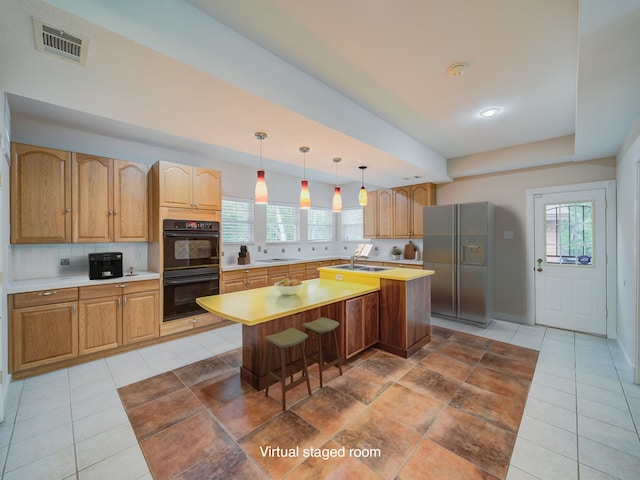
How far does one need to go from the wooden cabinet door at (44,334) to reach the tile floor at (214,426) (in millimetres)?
193

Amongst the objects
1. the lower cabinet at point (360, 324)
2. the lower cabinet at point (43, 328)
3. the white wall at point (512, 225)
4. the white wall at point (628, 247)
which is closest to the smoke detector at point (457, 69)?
the white wall at point (628, 247)

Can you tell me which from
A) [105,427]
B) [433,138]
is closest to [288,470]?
[105,427]

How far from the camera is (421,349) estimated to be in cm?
339

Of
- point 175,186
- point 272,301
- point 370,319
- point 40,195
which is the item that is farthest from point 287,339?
point 40,195

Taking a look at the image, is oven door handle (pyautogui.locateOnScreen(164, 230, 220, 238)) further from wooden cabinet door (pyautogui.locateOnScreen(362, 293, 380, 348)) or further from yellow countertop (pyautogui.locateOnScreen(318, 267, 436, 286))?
wooden cabinet door (pyautogui.locateOnScreen(362, 293, 380, 348))

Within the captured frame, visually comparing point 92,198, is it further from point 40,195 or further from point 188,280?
point 188,280

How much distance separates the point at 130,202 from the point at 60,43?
2.41 metres

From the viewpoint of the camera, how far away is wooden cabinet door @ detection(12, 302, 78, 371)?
8.72 ft

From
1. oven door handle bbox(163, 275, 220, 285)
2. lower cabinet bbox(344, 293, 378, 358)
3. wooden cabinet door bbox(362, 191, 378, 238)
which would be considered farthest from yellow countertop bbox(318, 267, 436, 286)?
wooden cabinet door bbox(362, 191, 378, 238)

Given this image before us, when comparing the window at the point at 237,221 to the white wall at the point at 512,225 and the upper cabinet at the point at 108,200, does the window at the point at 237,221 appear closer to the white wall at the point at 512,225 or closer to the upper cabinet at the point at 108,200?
the upper cabinet at the point at 108,200

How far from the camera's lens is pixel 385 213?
5.82 meters

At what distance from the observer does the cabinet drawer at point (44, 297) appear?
8.73ft

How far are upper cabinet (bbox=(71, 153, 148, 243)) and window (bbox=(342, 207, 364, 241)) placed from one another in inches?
179

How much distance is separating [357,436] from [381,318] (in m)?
1.59
